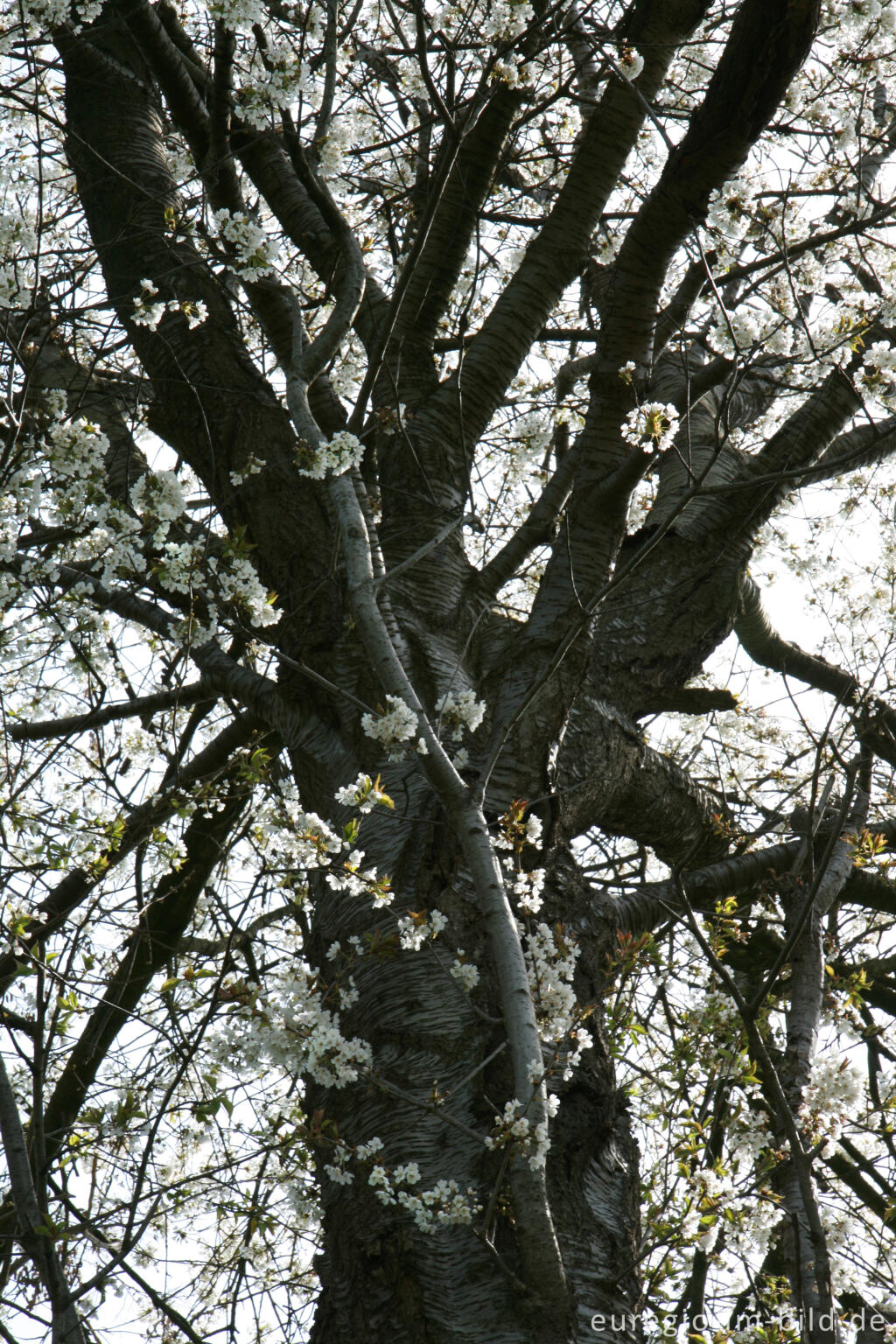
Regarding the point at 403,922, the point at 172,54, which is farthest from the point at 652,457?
the point at 172,54

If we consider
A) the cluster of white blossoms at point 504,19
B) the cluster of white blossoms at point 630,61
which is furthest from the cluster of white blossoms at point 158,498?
the cluster of white blossoms at point 630,61

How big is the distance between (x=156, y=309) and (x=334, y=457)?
1.44 m

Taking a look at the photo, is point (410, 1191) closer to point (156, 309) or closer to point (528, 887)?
point (528, 887)

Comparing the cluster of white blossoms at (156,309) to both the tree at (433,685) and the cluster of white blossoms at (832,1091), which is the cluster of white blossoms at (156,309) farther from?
the cluster of white blossoms at (832,1091)

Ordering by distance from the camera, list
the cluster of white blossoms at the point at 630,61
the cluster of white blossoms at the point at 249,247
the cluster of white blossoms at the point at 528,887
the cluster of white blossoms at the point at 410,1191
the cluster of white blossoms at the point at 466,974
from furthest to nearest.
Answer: the cluster of white blossoms at the point at 630,61, the cluster of white blossoms at the point at 249,247, the cluster of white blossoms at the point at 528,887, the cluster of white blossoms at the point at 466,974, the cluster of white blossoms at the point at 410,1191

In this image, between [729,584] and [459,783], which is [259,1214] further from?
[729,584]

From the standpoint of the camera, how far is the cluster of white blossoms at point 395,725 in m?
2.06

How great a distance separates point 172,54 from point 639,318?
178cm

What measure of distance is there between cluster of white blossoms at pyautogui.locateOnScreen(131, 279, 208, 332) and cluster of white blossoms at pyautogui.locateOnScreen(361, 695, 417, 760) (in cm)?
194

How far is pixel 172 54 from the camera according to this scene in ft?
11.2

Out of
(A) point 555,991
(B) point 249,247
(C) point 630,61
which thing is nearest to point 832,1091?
(A) point 555,991

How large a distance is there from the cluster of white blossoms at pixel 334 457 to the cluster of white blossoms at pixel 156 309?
129cm

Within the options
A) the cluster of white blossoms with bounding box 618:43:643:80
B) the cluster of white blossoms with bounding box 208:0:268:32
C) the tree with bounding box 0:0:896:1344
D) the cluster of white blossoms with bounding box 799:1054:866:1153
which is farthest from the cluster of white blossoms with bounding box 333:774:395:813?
the cluster of white blossoms with bounding box 618:43:643:80

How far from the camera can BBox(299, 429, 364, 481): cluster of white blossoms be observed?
2377mm
